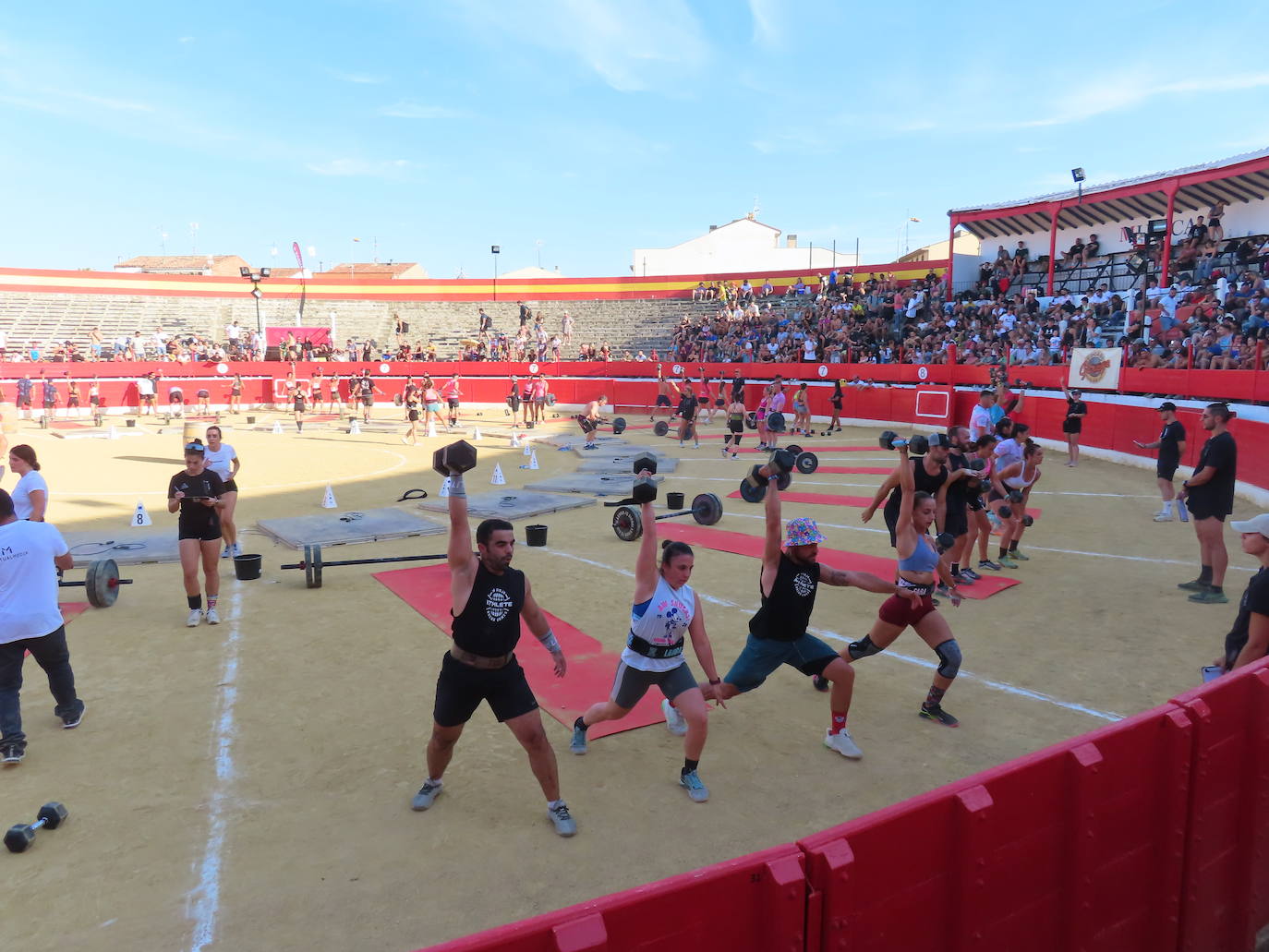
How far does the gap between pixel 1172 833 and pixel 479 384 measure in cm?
3817

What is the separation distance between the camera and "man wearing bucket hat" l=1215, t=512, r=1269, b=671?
4504 millimetres

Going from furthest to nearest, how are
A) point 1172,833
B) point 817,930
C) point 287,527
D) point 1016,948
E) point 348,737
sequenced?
point 287,527
point 348,737
point 1172,833
point 1016,948
point 817,930

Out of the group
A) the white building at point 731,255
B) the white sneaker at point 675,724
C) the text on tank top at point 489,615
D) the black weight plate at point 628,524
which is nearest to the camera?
the text on tank top at point 489,615

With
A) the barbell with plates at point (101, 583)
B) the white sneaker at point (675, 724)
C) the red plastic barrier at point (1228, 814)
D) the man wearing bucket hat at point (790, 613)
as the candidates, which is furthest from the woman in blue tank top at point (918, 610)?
the barbell with plates at point (101, 583)

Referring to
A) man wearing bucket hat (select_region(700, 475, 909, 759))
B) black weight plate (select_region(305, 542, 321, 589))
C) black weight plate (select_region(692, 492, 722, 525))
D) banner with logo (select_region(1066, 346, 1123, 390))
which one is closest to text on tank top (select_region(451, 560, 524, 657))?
man wearing bucket hat (select_region(700, 475, 909, 759))

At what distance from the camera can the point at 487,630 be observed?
15.2ft

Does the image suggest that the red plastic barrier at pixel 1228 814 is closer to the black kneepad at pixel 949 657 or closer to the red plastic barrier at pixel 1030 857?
the red plastic barrier at pixel 1030 857

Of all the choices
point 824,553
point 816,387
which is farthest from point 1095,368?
point 824,553

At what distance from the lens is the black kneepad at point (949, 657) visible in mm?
6078

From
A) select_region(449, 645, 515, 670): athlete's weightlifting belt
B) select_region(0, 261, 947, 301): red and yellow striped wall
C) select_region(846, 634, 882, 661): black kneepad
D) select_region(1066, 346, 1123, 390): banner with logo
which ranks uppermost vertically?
select_region(0, 261, 947, 301): red and yellow striped wall

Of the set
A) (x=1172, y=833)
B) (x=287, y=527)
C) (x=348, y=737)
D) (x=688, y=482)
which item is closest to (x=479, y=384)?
(x=688, y=482)

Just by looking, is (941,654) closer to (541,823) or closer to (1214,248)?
(541,823)

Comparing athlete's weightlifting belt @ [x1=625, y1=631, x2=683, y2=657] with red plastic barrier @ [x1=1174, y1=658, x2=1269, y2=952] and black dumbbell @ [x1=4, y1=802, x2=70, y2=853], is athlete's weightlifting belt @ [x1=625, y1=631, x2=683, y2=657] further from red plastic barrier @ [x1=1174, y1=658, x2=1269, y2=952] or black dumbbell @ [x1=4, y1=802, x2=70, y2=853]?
black dumbbell @ [x1=4, y1=802, x2=70, y2=853]

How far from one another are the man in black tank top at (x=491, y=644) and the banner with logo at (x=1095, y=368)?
21.2 m
